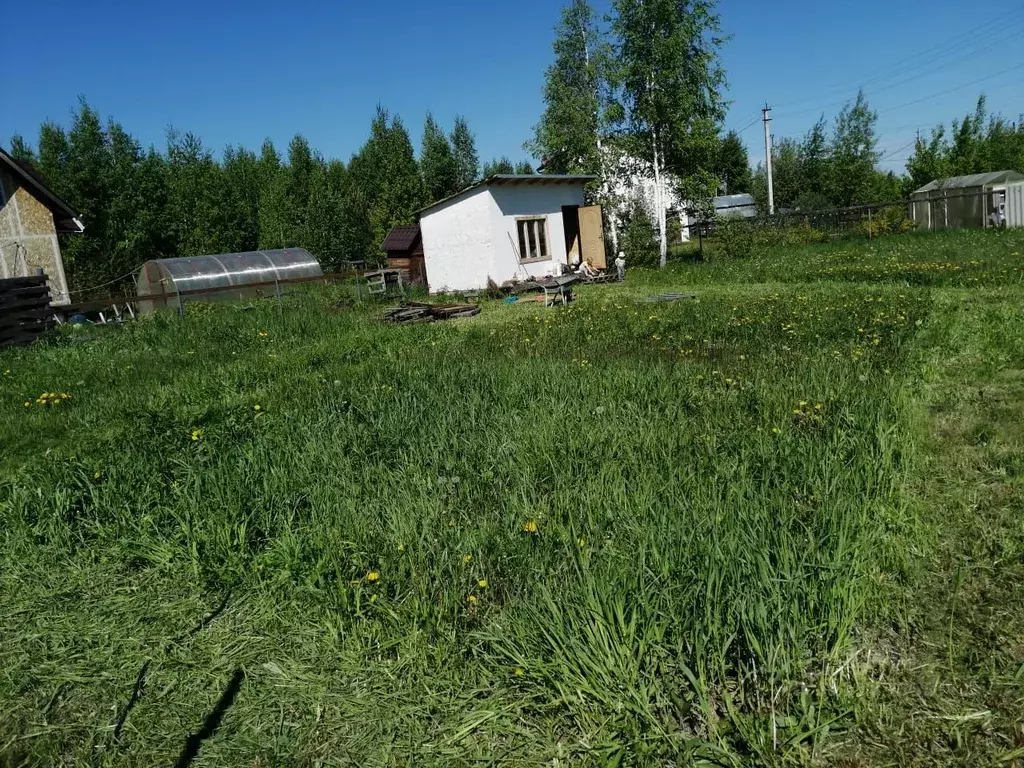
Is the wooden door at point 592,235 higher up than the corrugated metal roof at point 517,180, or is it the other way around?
the corrugated metal roof at point 517,180

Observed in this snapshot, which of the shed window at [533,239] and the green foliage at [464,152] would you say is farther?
the green foliage at [464,152]

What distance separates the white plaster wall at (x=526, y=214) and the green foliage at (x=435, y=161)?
17.4m

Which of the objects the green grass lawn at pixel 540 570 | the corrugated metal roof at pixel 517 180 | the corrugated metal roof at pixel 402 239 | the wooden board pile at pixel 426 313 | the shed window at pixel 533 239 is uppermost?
the corrugated metal roof at pixel 517 180

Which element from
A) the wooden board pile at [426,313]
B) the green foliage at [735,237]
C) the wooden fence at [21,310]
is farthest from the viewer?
the green foliage at [735,237]

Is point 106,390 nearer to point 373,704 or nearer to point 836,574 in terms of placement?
point 373,704

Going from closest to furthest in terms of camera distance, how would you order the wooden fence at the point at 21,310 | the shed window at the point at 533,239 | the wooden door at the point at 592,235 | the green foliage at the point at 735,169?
the wooden fence at the point at 21,310 → the shed window at the point at 533,239 → the wooden door at the point at 592,235 → the green foliage at the point at 735,169

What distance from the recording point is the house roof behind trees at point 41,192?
842 inches

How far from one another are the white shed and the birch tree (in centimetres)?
285

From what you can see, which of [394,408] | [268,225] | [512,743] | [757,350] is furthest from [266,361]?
[268,225]

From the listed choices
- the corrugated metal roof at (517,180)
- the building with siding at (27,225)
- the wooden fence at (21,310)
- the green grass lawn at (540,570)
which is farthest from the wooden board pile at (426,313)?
the building with siding at (27,225)

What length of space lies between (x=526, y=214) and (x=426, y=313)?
7522 mm

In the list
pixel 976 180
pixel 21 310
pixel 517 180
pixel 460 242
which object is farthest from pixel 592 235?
pixel 976 180

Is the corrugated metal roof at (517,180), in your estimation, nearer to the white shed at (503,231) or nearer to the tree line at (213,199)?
the white shed at (503,231)

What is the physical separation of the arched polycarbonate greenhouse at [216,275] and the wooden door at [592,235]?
1077 cm
